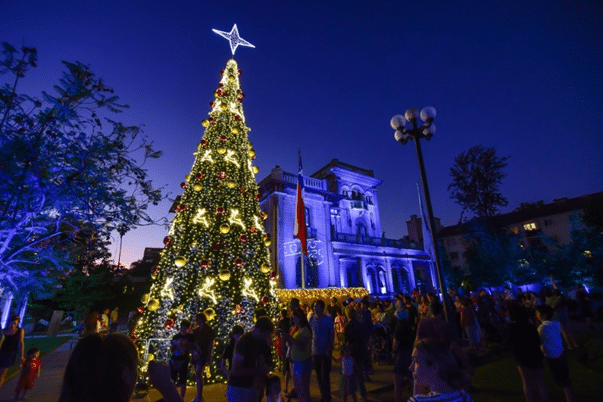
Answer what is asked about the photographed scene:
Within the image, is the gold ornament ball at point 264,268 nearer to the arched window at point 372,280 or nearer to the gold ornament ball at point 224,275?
the gold ornament ball at point 224,275

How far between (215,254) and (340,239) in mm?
18809

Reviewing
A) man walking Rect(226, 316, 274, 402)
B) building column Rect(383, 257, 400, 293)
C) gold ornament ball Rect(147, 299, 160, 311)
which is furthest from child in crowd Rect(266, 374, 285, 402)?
building column Rect(383, 257, 400, 293)

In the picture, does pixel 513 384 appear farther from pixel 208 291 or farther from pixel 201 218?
pixel 201 218

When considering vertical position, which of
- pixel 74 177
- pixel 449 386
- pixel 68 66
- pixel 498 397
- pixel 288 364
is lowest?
pixel 498 397

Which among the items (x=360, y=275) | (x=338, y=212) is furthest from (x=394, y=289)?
(x=338, y=212)

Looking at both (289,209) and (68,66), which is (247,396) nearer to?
(68,66)

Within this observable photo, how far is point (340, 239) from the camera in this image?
2652 cm

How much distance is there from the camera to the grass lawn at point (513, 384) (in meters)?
5.48

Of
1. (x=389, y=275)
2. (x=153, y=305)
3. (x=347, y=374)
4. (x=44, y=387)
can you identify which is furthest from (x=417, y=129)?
(x=389, y=275)

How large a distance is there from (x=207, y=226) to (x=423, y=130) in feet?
23.3

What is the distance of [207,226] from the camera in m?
9.02

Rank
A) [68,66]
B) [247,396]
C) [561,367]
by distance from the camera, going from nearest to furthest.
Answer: [247,396], [561,367], [68,66]

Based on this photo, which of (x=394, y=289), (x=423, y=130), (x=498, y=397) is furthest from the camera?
(x=394, y=289)

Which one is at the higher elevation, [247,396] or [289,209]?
[289,209]
